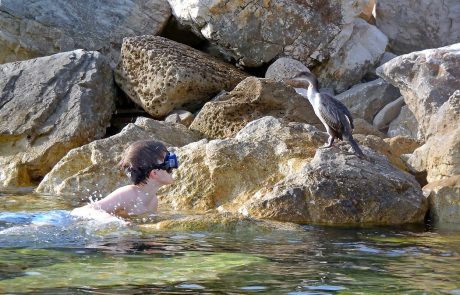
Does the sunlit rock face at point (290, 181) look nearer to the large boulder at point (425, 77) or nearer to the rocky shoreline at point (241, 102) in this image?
the rocky shoreline at point (241, 102)

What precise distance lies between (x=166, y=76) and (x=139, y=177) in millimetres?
6287

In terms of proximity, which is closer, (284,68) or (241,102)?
(241,102)

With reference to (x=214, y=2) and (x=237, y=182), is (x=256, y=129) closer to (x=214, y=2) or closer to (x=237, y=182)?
(x=237, y=182)

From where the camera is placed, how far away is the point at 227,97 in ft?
39.5

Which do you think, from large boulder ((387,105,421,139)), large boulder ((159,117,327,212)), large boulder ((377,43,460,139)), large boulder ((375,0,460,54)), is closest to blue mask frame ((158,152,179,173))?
large boulder ((159,117,327,212))

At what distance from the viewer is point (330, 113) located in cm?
960

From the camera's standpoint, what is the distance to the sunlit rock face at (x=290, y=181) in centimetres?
775

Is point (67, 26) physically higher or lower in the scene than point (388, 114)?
higher

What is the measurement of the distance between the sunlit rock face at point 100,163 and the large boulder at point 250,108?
0.36 meters

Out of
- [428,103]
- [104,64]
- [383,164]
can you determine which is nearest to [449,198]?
[383,164]

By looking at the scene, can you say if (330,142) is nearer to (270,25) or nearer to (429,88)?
(429,88)

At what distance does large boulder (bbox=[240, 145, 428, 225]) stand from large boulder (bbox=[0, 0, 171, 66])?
778cm

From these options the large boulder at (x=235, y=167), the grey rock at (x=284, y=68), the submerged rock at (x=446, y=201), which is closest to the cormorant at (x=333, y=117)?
the large boulder at (x=235, y=167)

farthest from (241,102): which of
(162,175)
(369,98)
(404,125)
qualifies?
(162,175)
